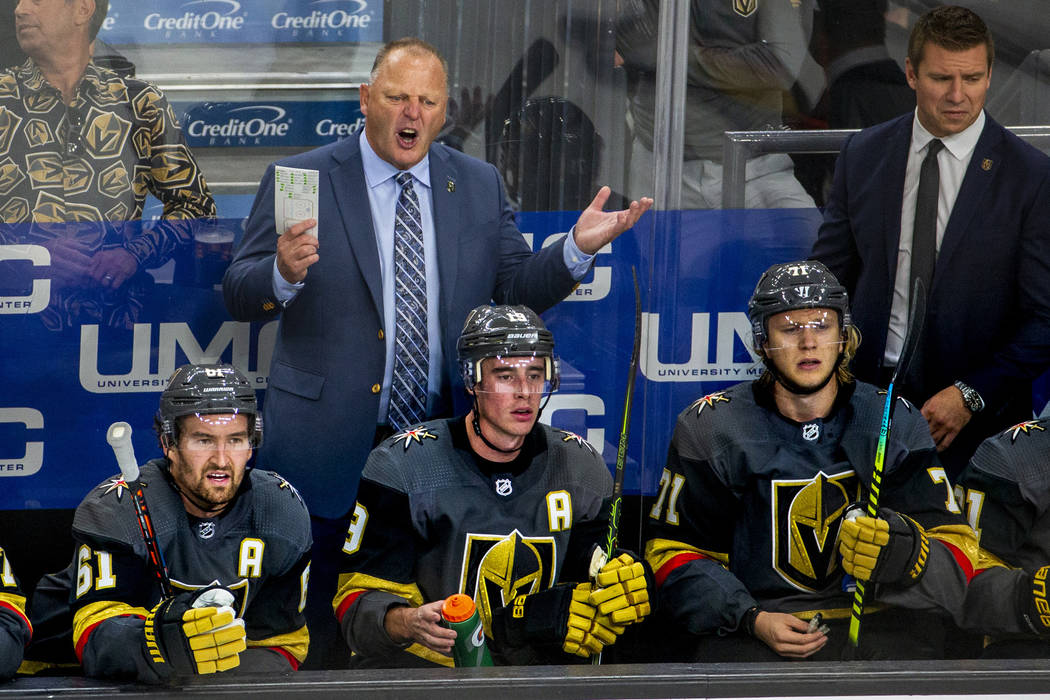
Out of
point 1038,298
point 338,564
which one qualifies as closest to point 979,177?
point 1038,298

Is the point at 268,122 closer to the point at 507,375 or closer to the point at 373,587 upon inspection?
the point at 507,375

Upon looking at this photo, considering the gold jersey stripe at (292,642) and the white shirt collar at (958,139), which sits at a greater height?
the white shirt collar at (958,139)

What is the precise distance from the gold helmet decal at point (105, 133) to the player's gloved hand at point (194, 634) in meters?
1.28

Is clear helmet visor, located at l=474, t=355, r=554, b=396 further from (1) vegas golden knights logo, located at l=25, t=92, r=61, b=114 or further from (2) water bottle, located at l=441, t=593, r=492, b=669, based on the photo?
(1) vegas golden knights logo, located at l=25, t=92, r=61, b=114

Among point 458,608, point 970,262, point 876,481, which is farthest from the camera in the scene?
point 970,262

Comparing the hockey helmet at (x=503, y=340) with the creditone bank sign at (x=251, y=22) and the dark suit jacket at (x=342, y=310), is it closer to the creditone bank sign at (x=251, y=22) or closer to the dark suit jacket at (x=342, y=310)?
the dark suit jacket at (x=342, y=310)

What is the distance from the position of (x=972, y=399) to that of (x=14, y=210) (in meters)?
2.49

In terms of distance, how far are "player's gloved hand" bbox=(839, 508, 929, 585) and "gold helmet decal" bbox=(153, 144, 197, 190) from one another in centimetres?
186

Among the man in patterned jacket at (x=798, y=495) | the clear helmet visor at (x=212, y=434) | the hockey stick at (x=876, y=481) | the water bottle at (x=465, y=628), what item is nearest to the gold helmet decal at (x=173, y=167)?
the clear helmet visor at (x=212, y=434)

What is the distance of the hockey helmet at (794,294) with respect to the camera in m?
3.09

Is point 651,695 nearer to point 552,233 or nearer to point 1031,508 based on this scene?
point 1031,508

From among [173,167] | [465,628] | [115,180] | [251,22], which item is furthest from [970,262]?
[115,180]

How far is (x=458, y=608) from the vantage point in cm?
276

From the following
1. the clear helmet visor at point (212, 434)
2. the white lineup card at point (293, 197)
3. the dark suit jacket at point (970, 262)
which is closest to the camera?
the clear helmet visor at point (212, 434)
